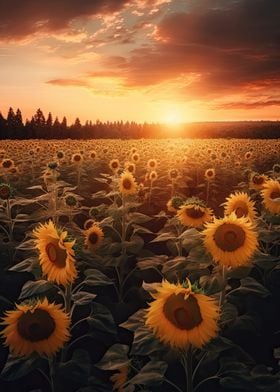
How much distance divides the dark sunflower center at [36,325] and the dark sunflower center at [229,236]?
1.36 metres

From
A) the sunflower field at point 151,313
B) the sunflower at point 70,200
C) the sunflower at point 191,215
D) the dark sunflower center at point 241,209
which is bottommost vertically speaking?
the sunflower field at point 151,313

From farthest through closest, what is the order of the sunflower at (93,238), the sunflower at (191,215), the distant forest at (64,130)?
the distant forest at (64,130), the sunflower at (93,238), the sunflower at (191,215)

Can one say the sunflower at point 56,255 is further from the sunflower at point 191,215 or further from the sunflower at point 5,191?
the sunflower at point 5,191

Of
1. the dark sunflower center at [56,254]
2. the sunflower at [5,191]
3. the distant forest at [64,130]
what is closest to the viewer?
the dark sunflower center at [56,254]

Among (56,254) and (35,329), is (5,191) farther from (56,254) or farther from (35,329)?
(35,329)

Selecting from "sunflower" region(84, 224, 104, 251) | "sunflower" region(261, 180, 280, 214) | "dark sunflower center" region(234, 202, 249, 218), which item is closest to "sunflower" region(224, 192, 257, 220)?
"dark sunflower center" region(234, 202, 249, 218)

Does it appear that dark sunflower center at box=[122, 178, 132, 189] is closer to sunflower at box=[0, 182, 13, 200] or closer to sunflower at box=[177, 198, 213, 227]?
sunflower at box=[0, 182, 13, 200]

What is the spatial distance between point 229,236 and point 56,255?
4.23 ft

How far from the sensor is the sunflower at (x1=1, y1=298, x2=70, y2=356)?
3242 millimetres

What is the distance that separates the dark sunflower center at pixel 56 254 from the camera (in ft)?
12.5

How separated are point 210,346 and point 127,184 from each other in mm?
4684

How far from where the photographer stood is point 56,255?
3846 millimetres

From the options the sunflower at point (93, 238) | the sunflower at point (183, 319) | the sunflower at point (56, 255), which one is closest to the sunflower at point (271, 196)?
the sunflower at point (93, 238)

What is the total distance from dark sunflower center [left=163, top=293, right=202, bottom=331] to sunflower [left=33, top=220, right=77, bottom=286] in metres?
0.99
